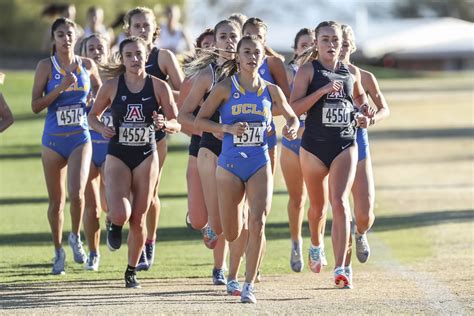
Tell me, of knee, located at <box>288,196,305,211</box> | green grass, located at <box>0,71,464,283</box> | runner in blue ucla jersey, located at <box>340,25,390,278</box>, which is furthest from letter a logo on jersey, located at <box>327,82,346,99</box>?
green grass, located at <box>0,71,464,283</box>

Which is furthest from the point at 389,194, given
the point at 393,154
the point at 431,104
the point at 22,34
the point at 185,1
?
the point at 185,1

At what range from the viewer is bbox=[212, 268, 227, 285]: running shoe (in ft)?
40.3

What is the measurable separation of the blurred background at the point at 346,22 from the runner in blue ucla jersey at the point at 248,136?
176 feet

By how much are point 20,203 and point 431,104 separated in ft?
101

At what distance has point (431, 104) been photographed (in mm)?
49406

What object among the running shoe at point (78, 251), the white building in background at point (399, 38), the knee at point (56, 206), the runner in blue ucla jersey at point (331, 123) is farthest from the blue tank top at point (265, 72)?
the white building in background at point (399, 38)

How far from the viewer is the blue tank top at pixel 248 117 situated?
10977mm

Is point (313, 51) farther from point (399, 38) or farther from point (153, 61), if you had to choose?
point (399, 38)

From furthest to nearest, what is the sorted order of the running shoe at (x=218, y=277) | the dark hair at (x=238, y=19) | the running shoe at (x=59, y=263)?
the running shoe at (x=59, y=263), the dark hair at (x=238, y=19), the running shoe at (x=218, y=277)

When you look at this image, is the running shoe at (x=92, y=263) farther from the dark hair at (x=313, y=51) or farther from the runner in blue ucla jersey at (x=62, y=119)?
the dark hair at (x=313, y=51)

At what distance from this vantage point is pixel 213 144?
11805mm

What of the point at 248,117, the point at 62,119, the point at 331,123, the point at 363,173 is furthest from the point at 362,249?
the point at 62,119

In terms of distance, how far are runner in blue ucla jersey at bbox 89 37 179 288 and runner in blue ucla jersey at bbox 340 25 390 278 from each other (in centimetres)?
165

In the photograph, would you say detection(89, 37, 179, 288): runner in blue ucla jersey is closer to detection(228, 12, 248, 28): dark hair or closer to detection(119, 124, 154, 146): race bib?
detection(119, 124, 154, 146): race bib
